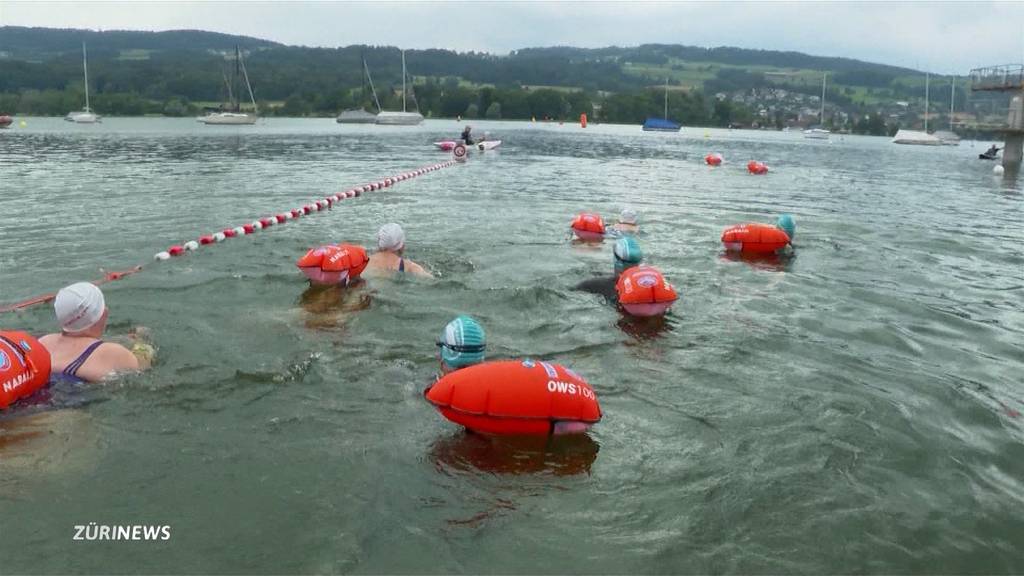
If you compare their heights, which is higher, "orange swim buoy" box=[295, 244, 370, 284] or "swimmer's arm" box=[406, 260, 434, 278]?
"orange swim buoy" box=[295, 244, 370, 284]

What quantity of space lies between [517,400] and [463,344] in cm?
119

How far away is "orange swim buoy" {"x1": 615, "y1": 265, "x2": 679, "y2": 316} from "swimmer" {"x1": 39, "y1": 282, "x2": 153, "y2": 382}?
5.15 metres

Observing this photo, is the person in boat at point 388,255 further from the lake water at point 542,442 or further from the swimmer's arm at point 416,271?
the lake water at point 542,442

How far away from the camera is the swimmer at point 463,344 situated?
629cm

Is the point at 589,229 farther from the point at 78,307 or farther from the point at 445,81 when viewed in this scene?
the point at 445,81

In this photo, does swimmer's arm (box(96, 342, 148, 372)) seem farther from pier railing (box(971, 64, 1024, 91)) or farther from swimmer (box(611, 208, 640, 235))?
pier railing (box(971, 64, 1024, 91))

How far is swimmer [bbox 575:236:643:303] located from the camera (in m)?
9.91

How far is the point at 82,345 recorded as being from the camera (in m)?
6.43

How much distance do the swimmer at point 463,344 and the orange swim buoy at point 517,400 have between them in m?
0.82

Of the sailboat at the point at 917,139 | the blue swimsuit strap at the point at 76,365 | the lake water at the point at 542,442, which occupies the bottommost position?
the lake water at the point at 542,442

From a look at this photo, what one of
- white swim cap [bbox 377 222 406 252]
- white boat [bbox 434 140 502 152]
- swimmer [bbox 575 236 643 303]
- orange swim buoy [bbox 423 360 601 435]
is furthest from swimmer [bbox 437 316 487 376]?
white boat [bbox 434 140 502 152]

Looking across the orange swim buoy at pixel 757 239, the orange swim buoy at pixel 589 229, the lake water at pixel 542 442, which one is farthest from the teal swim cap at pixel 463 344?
the orange swim buoy at pixel 589 229

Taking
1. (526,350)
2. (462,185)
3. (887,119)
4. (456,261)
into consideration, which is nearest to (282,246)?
(456,261)

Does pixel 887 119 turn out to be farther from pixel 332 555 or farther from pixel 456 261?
pixel 332 555
